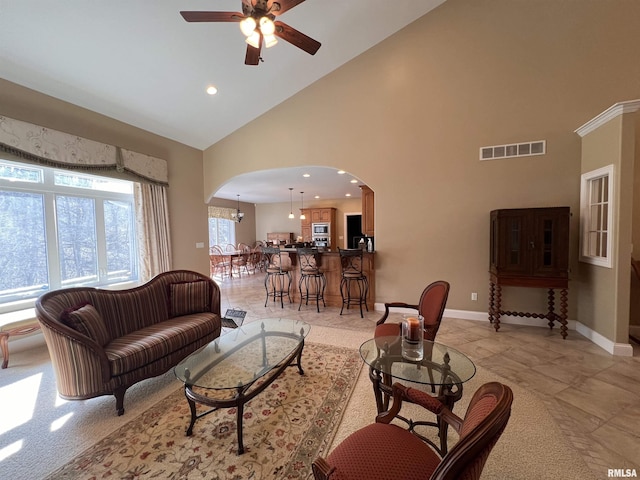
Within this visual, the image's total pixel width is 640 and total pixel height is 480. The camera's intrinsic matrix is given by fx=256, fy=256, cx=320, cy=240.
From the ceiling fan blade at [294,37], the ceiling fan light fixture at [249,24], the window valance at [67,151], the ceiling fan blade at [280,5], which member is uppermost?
the ceiling fan blade at [280,5]

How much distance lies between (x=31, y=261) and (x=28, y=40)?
2506mm

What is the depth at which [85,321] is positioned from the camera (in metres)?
2.10

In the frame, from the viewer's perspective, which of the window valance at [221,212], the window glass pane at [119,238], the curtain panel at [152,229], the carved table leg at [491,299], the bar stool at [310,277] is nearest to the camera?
the carved table leg at [491,299]

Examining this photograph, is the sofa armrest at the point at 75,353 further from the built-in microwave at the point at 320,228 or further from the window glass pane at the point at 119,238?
the built-in microwave at the point at 320,228

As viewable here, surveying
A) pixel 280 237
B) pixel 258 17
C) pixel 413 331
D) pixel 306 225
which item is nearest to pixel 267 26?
pixel 258 17

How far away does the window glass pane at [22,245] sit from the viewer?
10.1 ft

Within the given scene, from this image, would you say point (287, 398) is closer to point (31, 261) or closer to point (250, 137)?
point (31, 261)

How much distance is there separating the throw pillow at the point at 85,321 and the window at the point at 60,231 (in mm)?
1867

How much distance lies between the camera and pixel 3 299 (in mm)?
3090

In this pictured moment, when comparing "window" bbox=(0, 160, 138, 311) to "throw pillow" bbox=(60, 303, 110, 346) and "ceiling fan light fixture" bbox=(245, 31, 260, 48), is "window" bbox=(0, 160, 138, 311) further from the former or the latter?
"ceiling fan light fixture" bbox=(245, 31, 260, 48)

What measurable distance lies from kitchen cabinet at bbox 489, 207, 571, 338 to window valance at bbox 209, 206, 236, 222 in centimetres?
829

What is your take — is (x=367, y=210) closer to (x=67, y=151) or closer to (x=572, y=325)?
(x=572, y=325)

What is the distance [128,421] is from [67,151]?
11.0ft

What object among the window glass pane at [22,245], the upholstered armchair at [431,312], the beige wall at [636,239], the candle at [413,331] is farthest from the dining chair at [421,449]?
the window glass pane at [22,245]
